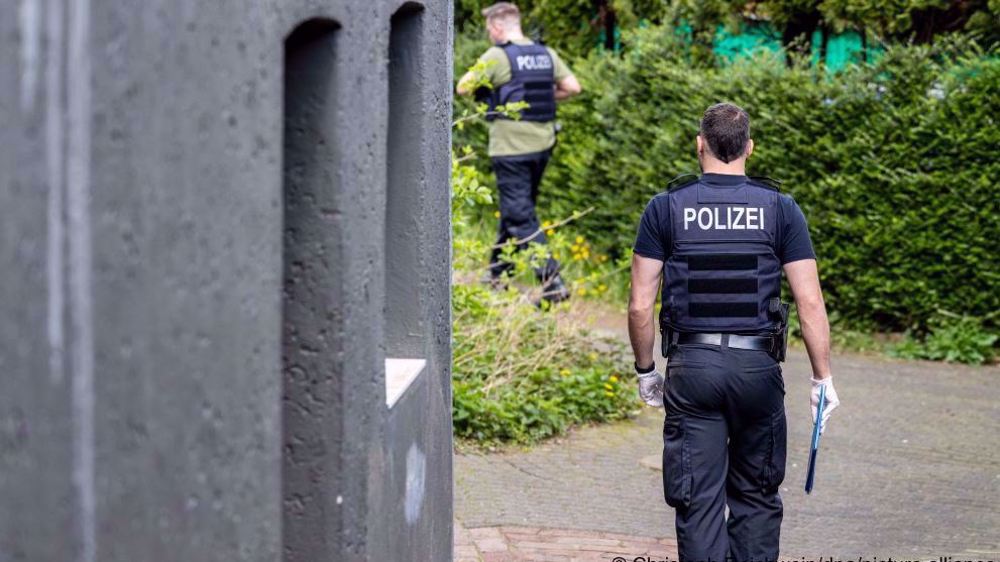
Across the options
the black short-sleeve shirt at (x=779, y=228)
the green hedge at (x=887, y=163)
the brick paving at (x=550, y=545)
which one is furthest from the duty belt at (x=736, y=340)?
the green hedge at (x=887, y=163)

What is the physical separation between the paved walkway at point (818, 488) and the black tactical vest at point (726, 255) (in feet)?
4.57

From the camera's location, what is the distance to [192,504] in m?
2.71

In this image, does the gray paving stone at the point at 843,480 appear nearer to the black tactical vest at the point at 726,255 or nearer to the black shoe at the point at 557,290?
the black shoe at the point at 557,290

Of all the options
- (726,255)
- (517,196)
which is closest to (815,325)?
(726,255)

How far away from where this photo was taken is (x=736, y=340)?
4.94 metres

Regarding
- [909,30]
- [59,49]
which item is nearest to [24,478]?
[59,49]

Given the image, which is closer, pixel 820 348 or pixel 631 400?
pixel 820 348

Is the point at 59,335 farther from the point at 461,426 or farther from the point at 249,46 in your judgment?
the point at 461,426

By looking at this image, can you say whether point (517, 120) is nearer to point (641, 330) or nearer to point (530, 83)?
point (530, 83)

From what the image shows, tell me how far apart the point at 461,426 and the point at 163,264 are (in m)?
5.08

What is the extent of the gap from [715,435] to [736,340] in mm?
343

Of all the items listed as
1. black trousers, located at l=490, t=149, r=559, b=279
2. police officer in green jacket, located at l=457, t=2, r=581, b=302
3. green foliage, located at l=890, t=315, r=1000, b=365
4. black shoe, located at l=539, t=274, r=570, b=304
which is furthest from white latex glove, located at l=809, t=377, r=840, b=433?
black trousers, located at l=490, t=149, r=559, b=279

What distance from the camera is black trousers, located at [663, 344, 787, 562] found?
4.91m

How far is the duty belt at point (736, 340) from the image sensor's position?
494cm
